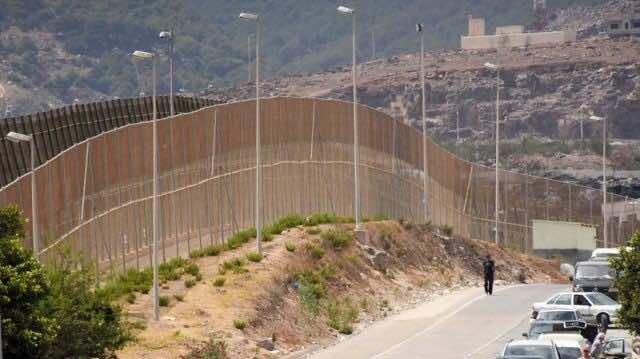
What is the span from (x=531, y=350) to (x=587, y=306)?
11531 mm

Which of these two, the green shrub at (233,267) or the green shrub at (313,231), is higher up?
the green shrub at (313,231)

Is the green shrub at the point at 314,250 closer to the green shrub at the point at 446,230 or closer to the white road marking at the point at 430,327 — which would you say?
the white road marking at the point at 430,327

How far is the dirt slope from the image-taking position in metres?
47.8

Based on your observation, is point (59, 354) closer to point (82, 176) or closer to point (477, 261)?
point (82, 176)

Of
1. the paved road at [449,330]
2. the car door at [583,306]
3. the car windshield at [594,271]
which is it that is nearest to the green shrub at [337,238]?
the paved road at [449,330]

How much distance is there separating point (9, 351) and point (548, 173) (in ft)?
528

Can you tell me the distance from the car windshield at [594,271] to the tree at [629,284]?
918cm

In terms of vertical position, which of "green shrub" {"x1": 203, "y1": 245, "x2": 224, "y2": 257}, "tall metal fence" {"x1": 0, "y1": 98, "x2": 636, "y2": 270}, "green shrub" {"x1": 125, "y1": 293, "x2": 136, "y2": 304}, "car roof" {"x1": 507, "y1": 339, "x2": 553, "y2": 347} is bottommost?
"car roof" {"x1": 507, "y1": 339, "x2": 553, "y2": 347}

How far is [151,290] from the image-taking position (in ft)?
166

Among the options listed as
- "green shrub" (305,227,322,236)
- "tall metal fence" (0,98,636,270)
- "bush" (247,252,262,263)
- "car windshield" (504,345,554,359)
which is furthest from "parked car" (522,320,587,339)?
"green shrub" (305,227,322,236)

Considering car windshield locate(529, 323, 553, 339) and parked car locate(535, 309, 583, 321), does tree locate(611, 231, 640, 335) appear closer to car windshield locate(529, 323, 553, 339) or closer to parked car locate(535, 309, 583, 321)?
parked car locate(535, 309, 583, 321)

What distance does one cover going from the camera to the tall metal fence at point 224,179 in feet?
160

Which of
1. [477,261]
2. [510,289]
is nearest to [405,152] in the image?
[477,261]

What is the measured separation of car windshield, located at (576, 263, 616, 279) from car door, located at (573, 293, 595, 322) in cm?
711
